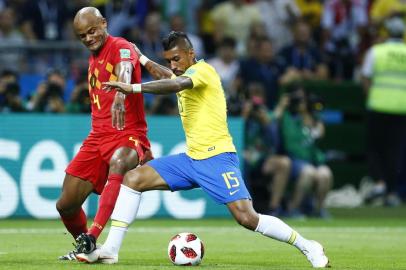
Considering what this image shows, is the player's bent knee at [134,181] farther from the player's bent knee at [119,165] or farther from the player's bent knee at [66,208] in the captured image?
the player's bent knee at [66,208]

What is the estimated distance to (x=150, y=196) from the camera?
18.4 meters

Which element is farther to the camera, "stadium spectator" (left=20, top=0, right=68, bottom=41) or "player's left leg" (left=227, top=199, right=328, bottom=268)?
"stadium spectator" (left=20, top=0, right=68, bottom=41)

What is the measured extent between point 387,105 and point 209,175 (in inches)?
412

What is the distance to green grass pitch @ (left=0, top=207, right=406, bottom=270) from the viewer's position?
452 inches

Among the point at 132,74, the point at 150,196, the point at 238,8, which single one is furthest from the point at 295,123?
the point at 132,74

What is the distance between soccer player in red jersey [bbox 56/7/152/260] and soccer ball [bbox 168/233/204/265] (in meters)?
0.88

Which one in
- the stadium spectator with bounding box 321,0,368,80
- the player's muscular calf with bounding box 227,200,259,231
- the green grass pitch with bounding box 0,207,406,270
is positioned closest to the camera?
the player's muscular calf with bounding box 227,200,259,231

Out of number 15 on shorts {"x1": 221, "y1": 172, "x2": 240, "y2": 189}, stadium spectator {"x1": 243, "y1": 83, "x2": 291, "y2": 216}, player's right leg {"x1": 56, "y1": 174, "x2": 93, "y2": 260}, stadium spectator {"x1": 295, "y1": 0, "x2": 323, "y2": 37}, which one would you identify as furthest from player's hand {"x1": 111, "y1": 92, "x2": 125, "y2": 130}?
stadium spectator {"x1": 295, "y1": 0, "x2": 323, "y2": 37}

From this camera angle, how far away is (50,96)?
60.7ft

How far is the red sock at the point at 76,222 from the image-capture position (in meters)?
12.0

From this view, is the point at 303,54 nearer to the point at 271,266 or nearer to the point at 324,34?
the point at 324,34

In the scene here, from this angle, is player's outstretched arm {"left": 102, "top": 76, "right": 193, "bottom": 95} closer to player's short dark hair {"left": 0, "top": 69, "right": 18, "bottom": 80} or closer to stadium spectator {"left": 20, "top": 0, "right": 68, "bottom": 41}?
player's short dark hair {"left": 0, "top": 69, "right": 18, "bottom": 80}

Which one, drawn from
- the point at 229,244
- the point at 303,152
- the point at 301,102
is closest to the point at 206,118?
the point at 229,244

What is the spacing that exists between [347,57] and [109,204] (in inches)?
489
